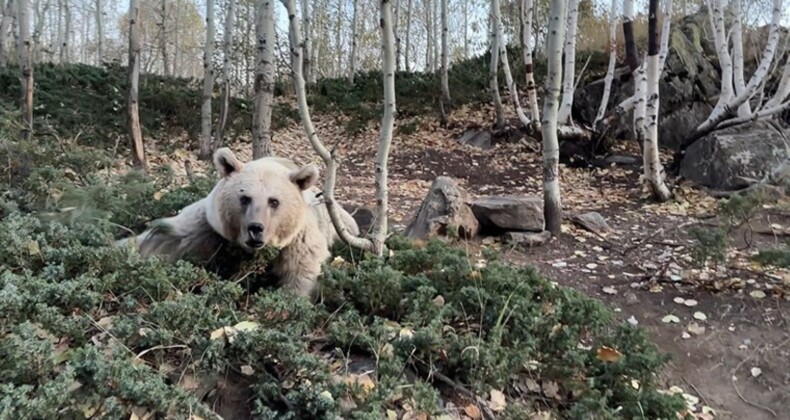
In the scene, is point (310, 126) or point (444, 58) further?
point (444, 58)

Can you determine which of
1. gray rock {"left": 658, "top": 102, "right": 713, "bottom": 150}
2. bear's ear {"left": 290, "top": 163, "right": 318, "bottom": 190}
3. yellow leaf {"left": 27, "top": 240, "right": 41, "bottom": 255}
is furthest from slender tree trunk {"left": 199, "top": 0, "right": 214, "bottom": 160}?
gray rock {"left": 658, "top": 102, "right": 713, "bottom": 150}

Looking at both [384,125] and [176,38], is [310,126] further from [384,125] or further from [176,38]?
[176,38]

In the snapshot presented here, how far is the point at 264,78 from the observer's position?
5.66 meters

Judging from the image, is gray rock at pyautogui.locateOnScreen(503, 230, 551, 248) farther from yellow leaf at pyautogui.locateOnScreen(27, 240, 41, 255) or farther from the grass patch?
yellow leaf at pyautogui.locateOnScreen(27, 240, 41, 255)

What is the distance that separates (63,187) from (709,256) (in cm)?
553

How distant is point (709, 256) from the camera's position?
4.91 m

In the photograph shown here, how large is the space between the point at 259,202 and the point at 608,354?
2.28 metres

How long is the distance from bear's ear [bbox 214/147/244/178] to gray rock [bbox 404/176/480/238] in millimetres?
2886

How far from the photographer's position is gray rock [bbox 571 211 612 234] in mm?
6812

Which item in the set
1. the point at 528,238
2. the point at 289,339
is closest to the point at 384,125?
the point at 289,339

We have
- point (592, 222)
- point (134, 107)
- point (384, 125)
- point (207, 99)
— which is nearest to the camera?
point (384, 125)

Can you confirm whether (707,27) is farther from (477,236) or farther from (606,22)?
(477,236)

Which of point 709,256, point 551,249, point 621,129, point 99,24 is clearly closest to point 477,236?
point 551,249

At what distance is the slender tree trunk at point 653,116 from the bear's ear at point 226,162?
6.27 m
